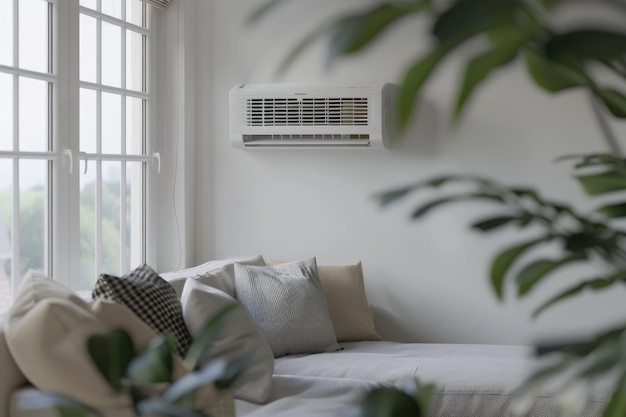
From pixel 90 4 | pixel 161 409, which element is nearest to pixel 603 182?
pixel 161 409

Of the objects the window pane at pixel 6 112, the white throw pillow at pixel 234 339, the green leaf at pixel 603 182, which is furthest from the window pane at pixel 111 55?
the green leaf at pixel 603 182

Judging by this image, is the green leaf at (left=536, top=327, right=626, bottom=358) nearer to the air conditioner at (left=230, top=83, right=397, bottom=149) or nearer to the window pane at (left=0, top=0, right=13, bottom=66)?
the window pane at (left=0, top=0, right=13, bottom=66)

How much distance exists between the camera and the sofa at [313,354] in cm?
272

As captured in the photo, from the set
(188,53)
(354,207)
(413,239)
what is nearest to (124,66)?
(188,53)

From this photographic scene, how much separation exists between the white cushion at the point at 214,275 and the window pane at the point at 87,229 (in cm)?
37

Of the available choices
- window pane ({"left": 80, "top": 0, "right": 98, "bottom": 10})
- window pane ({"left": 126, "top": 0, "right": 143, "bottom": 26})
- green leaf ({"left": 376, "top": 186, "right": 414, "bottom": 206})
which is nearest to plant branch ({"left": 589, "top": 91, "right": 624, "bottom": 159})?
green leaf ({"left": 376, "top": 186, "right": 414, "bottom": 206})

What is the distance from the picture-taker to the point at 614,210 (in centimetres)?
67

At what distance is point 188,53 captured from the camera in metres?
4.60

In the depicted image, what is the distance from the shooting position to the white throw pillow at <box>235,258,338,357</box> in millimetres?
3783

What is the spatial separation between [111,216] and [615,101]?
144 inches

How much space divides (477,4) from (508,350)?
3.64 metres

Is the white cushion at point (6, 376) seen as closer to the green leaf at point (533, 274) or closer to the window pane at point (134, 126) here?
the green leaf at point (533, 274)

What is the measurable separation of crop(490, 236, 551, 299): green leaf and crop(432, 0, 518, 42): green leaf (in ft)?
0.72

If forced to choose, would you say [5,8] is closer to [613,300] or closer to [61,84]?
[61,84]
